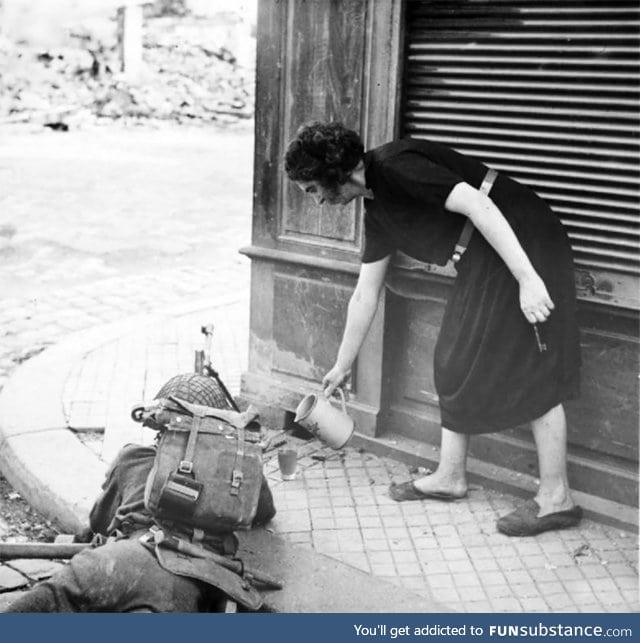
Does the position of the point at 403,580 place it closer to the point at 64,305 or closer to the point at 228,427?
the point at 228,427

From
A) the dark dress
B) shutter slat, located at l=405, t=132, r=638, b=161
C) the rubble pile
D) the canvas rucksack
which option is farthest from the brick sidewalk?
the rubble pile

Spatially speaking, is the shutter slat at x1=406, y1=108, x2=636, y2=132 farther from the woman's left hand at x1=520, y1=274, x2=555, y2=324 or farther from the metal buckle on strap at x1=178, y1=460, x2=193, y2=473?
the metal buckle on strap at x1=178, y1=460, x2=193, y2=473

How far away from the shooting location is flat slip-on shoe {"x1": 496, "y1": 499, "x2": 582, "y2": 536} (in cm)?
402

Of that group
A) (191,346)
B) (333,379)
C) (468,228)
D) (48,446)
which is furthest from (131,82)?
(468,228)

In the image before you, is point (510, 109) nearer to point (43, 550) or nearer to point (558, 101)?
point (558, 101)

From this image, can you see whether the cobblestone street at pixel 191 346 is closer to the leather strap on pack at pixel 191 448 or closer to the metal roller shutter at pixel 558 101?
the leather strap on pack at pixel 191 448

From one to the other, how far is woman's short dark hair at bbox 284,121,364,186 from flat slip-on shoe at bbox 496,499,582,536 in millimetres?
1620

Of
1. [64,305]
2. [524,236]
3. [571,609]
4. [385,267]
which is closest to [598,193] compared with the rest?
[524,236]

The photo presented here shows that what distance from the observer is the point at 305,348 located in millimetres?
5117

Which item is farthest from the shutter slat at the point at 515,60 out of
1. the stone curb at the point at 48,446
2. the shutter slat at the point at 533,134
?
the stone curb at the point at 48,446

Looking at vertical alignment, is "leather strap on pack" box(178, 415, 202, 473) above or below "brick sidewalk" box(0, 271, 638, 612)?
above

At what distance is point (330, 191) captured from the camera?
3934 millimetres

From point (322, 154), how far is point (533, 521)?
1.79m
